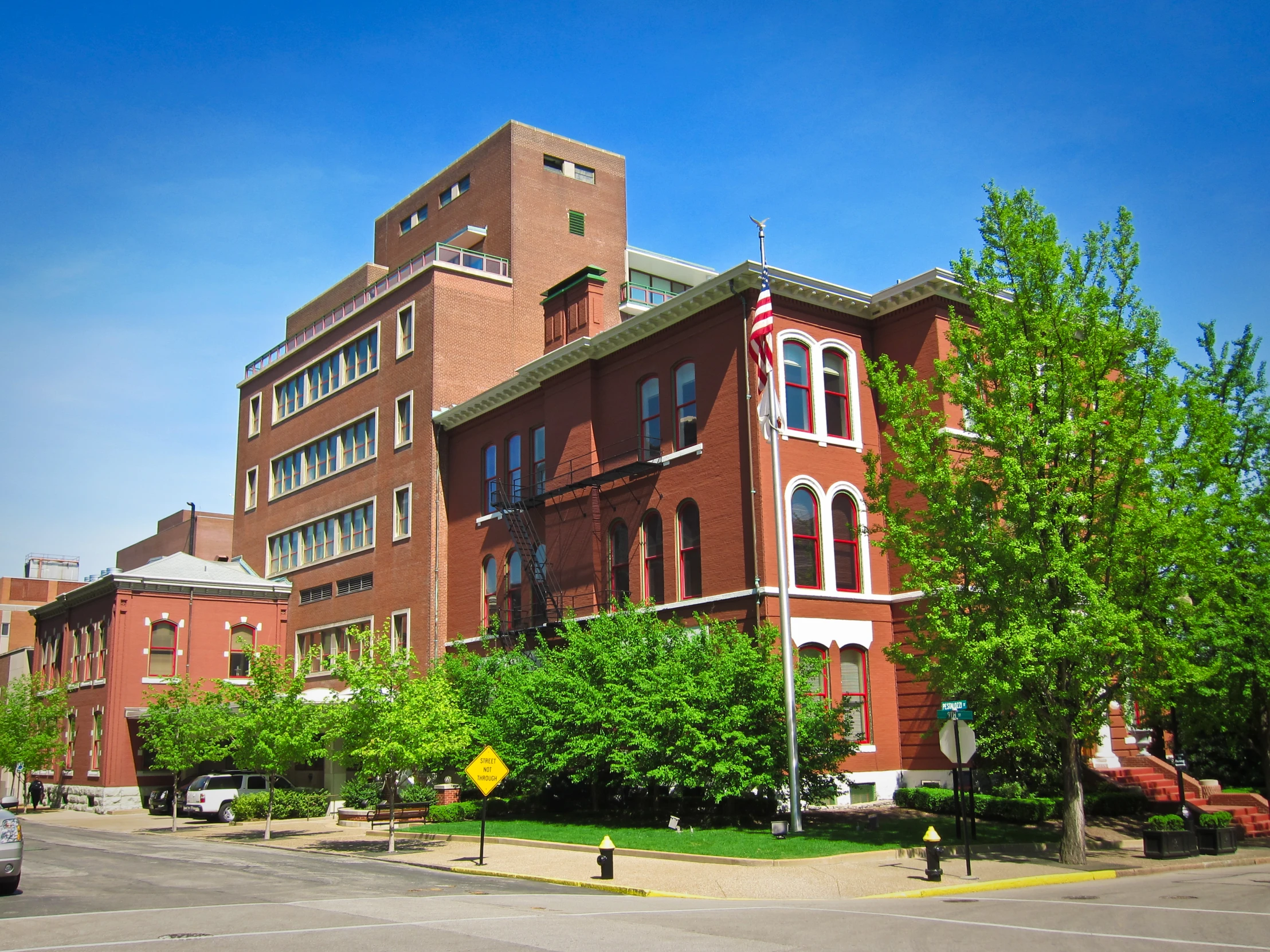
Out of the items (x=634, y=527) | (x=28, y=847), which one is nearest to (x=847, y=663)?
(x=634, y=527)

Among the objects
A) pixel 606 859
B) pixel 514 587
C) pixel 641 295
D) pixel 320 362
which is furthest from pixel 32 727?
pixel 606 859

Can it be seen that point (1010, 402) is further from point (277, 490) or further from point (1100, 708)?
point (277, 490)

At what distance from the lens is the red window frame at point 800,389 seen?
30.6 m

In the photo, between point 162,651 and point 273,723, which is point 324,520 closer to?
point 162,651

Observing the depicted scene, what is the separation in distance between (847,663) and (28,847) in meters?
21.8

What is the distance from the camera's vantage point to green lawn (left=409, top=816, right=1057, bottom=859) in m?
21.3

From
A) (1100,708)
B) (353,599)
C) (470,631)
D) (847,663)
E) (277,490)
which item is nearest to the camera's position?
(1100,708)

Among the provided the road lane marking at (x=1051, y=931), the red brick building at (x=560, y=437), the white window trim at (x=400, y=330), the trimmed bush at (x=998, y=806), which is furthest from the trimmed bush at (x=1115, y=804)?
the white window trim at (x=400, y=330)

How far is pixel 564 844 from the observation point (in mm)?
23922

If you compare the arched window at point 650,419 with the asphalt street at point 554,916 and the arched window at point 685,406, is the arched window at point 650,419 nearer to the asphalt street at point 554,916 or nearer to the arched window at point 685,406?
the arched window at point 685,406

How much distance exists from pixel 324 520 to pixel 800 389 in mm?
29250

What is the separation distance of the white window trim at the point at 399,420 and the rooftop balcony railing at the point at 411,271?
5184 millimetres

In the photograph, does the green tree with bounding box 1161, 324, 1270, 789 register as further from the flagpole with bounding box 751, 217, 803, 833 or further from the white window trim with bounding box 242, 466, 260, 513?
the white window trim with bounding box 242, 466, 260, 513

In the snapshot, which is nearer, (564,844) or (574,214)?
(564,844)
